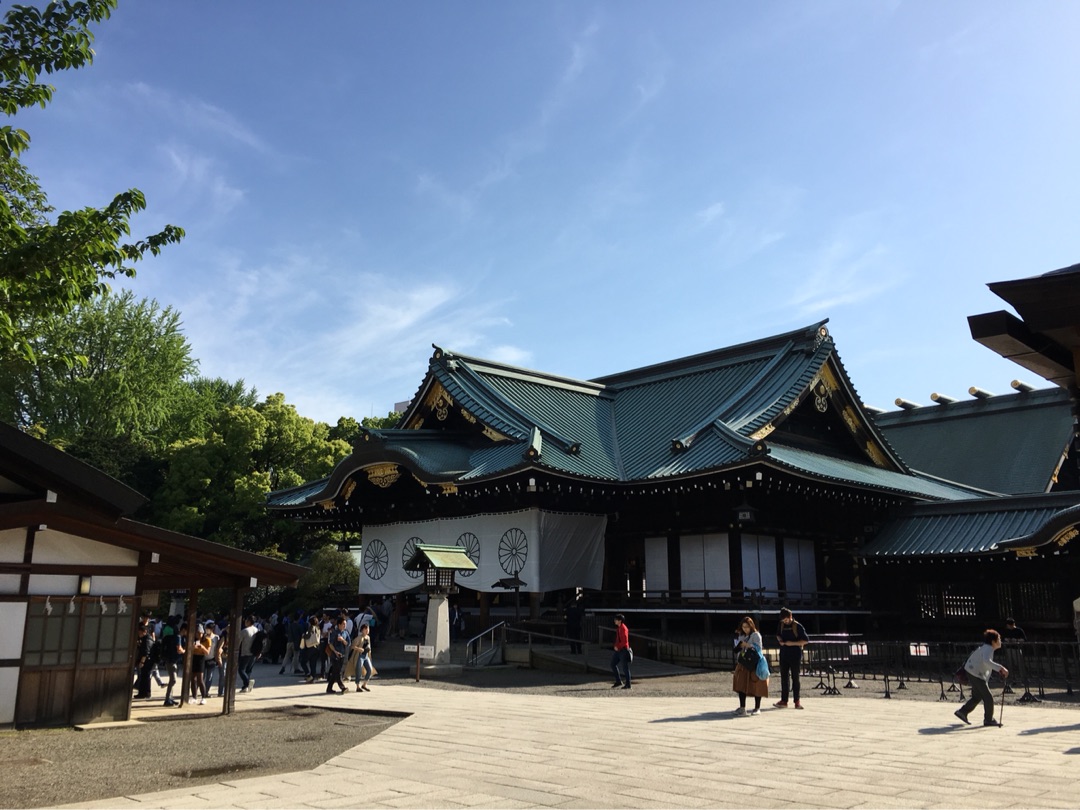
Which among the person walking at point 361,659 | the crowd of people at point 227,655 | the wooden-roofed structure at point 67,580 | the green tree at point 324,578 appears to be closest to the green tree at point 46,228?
the wooden-roofed structure at point 67,580

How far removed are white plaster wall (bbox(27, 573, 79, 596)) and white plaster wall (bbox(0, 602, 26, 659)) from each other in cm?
29

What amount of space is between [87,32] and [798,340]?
943 inches

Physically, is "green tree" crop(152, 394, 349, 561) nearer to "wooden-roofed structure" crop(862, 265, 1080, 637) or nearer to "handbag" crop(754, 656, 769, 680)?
"wooden-roofed structure" crop(862, 265, 1080, 637)

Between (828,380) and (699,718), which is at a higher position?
(828,380)

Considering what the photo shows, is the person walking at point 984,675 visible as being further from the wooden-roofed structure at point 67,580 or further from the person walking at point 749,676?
the wooden-roofed structure at point 67,580

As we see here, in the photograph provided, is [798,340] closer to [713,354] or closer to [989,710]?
[713,354]

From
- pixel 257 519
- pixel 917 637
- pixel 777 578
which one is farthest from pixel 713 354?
pixel 257 519

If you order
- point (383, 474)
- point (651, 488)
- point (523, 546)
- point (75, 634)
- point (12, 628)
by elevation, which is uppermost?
point (383, 474)

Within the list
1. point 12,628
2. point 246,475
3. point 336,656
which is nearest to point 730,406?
point 336,656

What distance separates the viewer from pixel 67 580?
12.7 metres

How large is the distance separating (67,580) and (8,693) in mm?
1687

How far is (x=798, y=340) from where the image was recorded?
96.8 ft

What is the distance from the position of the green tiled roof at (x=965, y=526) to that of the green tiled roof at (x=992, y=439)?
11.8m

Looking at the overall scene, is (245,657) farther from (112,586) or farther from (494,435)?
(494,435)
